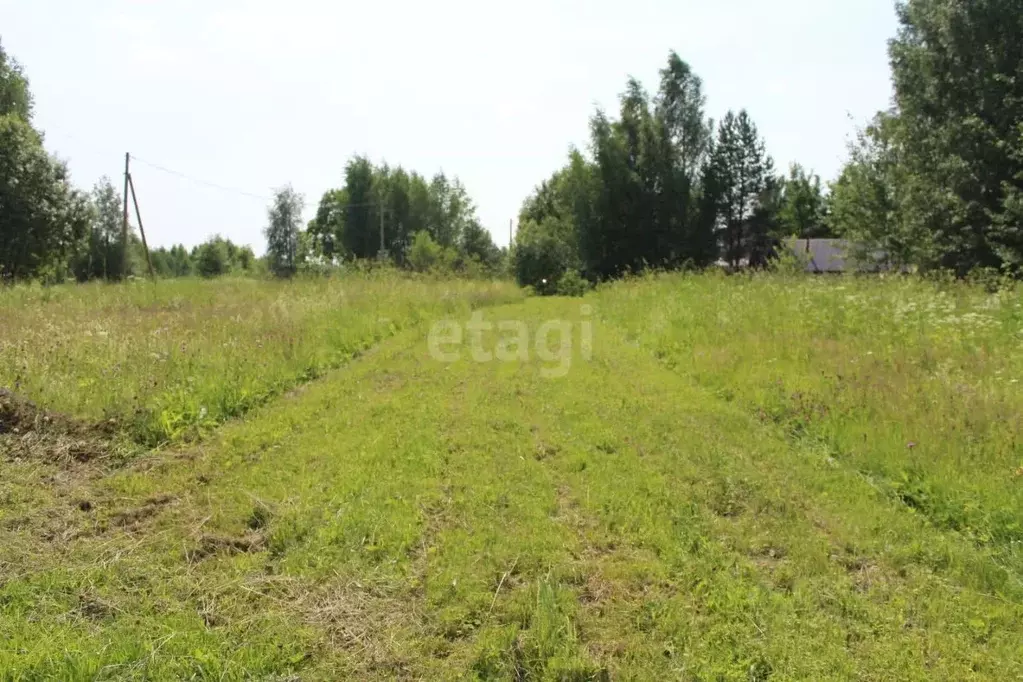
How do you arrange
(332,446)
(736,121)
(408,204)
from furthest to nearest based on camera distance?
(408,204) → (736,121) → (332,446)

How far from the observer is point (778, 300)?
36.1 ft

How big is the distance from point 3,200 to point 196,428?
21348mm

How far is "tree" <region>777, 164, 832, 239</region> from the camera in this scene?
49.2 metres

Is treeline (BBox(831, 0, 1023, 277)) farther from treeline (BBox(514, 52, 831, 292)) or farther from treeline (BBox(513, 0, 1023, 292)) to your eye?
treeline (BBox(514, 52, 831, 292))

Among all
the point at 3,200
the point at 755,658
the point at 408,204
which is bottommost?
the point at 755,658

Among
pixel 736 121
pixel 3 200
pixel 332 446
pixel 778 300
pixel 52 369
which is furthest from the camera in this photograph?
pixel 736 121

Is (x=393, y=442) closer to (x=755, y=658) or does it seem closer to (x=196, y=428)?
(x=196, y=428)

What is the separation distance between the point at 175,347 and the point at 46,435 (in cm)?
262

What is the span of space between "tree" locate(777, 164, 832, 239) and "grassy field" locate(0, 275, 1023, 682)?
45650 millimetres

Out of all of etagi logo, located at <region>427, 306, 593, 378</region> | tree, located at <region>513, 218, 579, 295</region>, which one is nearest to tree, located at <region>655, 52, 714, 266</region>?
tree, located at <region>513, 218, 579, 295</region>

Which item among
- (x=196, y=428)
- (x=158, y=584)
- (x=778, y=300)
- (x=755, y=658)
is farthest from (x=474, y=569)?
(x=778, y=300)

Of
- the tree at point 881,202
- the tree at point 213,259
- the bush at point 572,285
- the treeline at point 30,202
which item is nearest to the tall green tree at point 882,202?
the tree at point 881,202

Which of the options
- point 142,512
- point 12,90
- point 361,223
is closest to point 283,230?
point 361,223

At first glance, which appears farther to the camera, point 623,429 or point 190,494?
point 623,429
